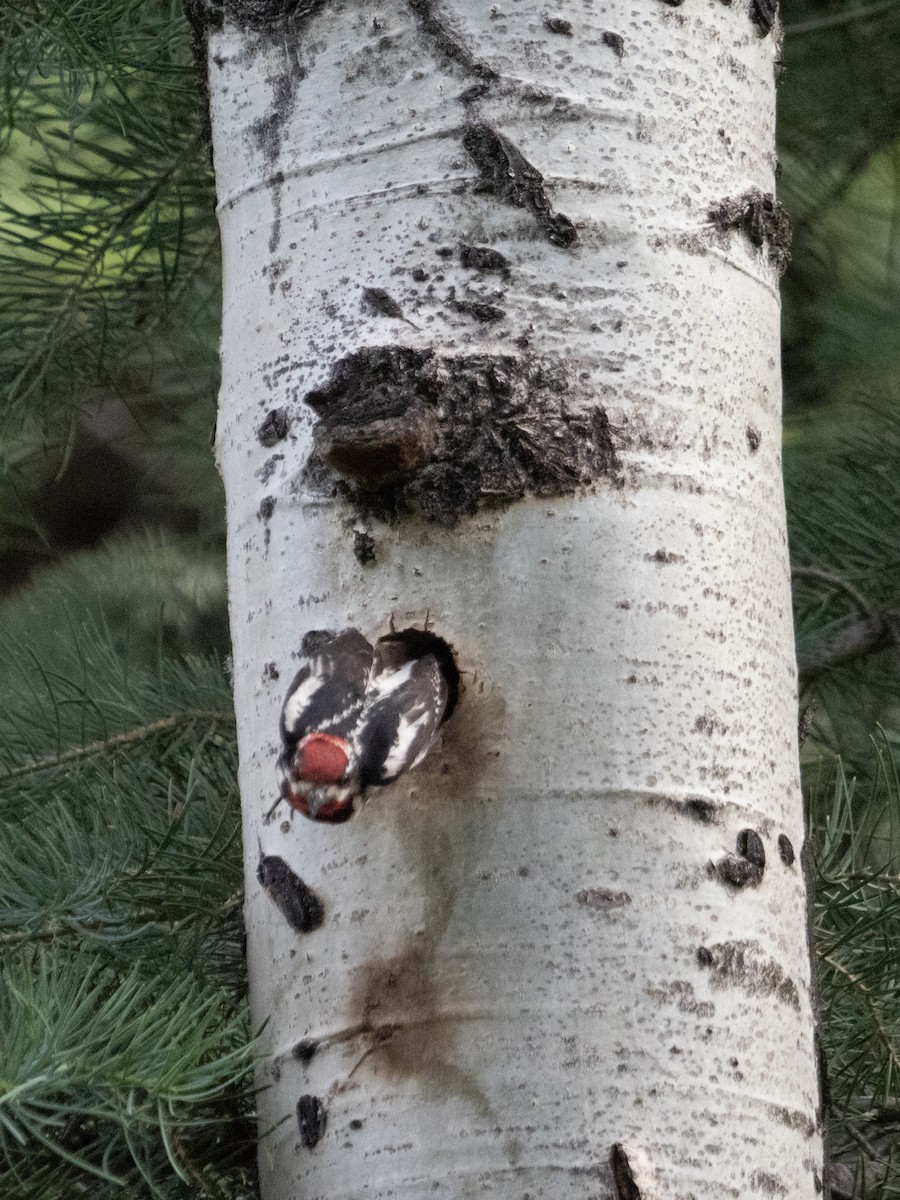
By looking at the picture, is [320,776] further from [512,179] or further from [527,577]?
[512,179]

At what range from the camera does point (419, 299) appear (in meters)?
0.83

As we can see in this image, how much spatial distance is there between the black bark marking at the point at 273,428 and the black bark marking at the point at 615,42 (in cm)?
30

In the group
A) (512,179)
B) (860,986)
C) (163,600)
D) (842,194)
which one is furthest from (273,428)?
(842,194)

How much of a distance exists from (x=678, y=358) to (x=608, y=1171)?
0.45 m

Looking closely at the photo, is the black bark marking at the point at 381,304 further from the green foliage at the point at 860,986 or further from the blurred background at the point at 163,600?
the green foliage at the point at 860,986

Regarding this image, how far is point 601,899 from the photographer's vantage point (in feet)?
2.47

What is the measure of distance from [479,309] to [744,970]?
397 mm

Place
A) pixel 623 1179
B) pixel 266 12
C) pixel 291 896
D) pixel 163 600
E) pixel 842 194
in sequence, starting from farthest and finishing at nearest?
1. pixel 842 194
2. pixel 163 600
3. pixel 266 12
4. pixel 291 896
5. pixel 623 1179

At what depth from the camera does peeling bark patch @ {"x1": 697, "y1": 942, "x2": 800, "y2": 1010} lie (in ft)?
2.50

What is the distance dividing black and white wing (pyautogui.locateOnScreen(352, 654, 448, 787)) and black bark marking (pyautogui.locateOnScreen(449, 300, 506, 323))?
206mm

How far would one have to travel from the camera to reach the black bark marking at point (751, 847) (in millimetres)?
795

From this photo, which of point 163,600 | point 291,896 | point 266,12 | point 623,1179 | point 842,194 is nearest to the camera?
point 623,1179

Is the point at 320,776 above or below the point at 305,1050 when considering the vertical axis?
above

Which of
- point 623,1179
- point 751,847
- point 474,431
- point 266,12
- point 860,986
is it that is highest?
point 266,12
